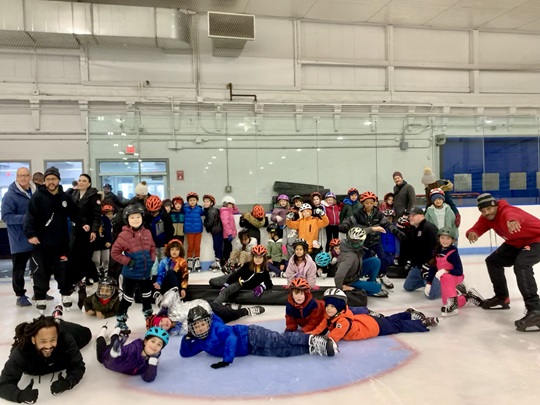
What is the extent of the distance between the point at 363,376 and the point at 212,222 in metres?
4.31

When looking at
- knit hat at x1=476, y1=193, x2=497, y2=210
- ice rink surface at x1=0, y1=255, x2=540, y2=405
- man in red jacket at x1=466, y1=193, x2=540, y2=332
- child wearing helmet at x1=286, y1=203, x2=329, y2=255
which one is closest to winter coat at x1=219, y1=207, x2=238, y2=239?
child wearing helmet at x1=286, y1=203, x2=329, y2=255

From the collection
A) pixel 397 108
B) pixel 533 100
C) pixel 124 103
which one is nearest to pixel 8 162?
pixel 124 103

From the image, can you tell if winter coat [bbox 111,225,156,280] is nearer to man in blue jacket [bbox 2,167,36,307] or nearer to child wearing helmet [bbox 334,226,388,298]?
man in blue jacket [bbox 2,167,36,307]

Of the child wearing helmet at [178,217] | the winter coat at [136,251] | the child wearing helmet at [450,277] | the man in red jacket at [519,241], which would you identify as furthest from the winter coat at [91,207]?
the man in red jacket at [519,241]

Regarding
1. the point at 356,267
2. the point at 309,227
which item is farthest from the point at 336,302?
the point at 309,227

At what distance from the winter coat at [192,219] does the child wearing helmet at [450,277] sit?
146 inches

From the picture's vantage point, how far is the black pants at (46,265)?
12.6 feet

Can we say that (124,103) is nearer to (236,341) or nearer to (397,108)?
(397,108)

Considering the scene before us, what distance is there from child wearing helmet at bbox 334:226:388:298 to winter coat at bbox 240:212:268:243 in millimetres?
2338

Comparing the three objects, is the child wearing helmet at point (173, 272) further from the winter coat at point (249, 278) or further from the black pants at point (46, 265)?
the black pants at point (46, 265)

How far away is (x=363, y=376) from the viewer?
2.43m

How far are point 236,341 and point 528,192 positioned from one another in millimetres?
7649

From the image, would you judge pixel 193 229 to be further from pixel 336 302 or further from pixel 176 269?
pixel 336 302

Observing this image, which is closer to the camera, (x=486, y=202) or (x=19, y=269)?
(x=486, y=202)
